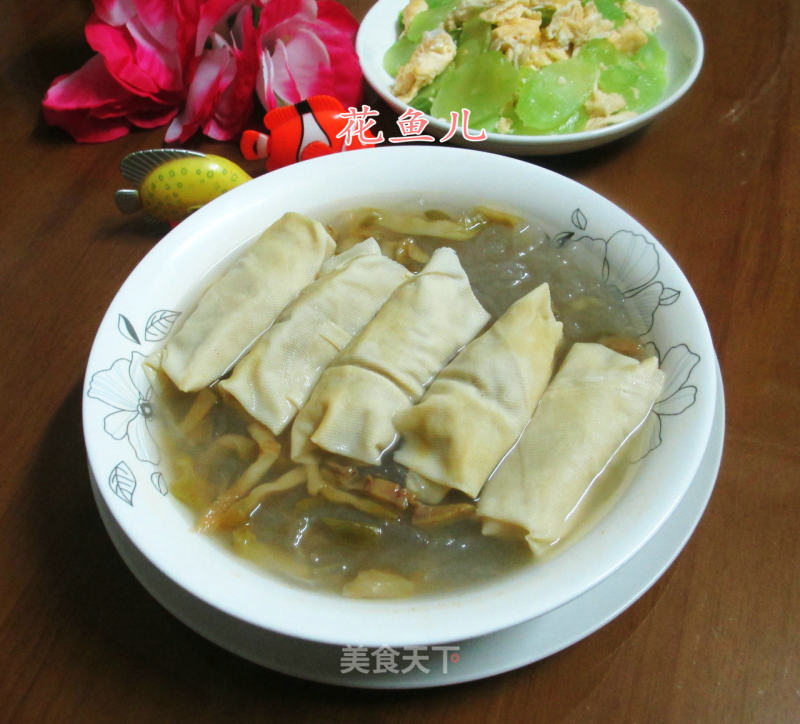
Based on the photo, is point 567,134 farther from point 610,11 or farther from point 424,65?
point 610,11

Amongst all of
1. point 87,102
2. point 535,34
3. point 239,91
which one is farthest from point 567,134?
point 87,102

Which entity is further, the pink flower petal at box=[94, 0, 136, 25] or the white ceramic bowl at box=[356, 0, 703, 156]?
the pink flower petal at box=[94, 0, 136, 25]

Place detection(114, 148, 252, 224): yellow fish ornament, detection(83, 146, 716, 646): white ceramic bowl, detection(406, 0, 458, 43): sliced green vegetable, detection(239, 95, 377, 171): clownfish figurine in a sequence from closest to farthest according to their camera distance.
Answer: detection(83, 146, 716, 646): white ceramic bowl, detection(114, 148, 252, 224): yellow fish ornament, detection(239, 95, 377, 171): clownfish figurine, detection(406, 0, 458, 43): sliced green vegetable

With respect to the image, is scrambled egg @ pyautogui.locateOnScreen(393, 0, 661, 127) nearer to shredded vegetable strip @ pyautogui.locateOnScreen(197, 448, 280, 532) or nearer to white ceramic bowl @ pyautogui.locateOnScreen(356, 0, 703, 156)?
white ceramic bowl @ pyautogui.locateOnScreen(356, 0, 703, 156)

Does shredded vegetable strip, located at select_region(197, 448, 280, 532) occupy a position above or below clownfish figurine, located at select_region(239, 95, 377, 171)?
below

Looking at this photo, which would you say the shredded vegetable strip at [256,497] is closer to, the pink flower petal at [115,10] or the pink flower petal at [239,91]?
the pink flower petal at [239,91]

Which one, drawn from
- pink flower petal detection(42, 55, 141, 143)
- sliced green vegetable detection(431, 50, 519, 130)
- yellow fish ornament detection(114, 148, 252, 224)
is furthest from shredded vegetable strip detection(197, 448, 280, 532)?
pink flower petal detection(42, 55, 141, 143)

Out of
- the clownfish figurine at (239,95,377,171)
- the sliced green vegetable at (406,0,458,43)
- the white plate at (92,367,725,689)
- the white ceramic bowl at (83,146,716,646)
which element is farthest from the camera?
the sliced green vegetable at (406,0,458,43)
